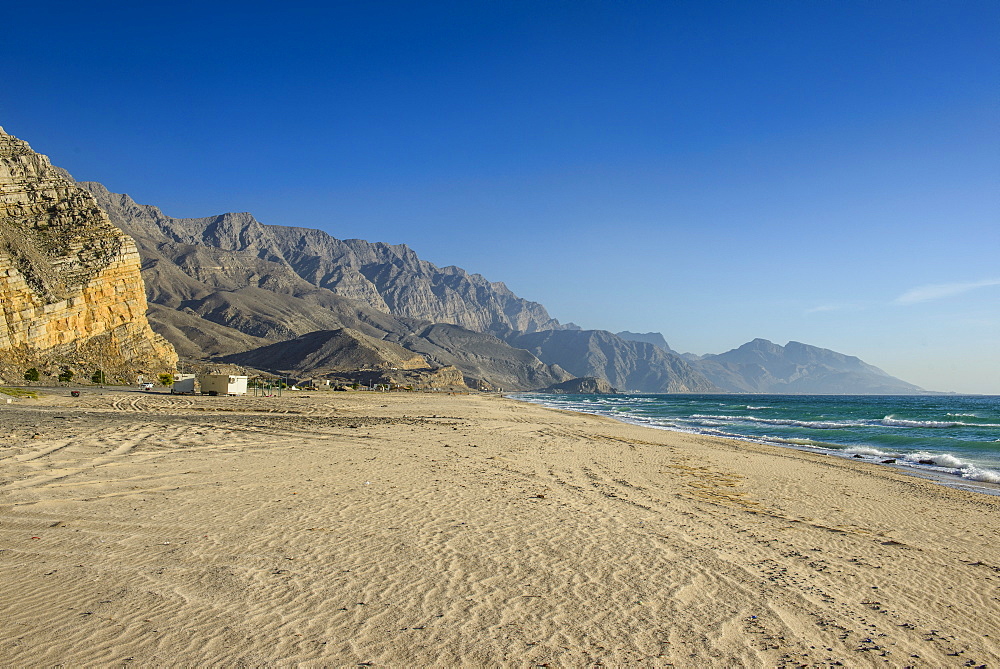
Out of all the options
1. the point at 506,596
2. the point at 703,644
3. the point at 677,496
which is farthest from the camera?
the point at 677,496

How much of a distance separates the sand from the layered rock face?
40.4 m

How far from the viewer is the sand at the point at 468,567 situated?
159 inches

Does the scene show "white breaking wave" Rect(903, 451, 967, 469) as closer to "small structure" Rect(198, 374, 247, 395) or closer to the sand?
the sand

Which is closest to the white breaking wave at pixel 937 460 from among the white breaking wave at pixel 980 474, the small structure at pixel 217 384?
the white breaking wave at pixel 980 474

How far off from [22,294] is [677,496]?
172 ft

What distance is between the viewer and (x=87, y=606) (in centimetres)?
437

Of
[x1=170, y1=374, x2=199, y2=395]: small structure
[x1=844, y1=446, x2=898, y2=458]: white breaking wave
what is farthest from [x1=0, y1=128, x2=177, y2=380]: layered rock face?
[x1=844, y1=446, x2=898, y2=458]: white breaking wave

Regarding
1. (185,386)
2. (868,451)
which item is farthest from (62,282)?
(868,451)

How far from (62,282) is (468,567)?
57.4 meters

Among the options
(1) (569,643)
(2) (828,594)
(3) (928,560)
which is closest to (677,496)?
(3) (928,560)

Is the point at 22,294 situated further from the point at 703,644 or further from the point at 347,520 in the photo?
the point at 703,644

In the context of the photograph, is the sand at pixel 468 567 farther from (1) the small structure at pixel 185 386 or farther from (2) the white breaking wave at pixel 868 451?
(1) the small structure at pixel 185 386

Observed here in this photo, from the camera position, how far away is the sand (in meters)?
4.05

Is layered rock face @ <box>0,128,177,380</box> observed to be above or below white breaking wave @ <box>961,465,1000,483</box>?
above
